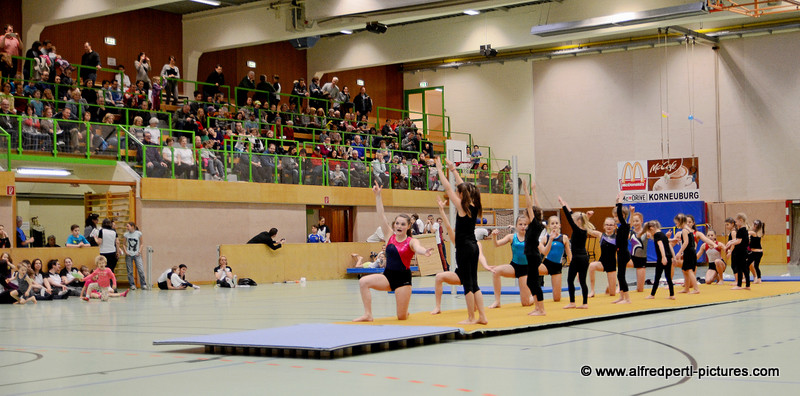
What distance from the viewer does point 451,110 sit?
42.2m

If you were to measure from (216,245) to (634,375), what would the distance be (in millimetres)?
21362

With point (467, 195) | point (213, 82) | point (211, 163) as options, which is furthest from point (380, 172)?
point (467, 195)

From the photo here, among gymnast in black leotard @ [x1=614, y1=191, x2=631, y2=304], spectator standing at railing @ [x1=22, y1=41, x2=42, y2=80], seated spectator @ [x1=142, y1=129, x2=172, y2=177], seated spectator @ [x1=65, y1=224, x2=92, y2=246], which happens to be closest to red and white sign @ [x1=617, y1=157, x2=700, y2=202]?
seated spectator @ [x1=142, y1=129, x2=172, y2=177]

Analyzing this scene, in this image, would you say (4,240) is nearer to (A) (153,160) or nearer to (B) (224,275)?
(A) (153,160)

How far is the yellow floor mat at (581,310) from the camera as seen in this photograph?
440 inches

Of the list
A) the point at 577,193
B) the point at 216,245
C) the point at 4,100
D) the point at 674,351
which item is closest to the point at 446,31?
the point at 577,193

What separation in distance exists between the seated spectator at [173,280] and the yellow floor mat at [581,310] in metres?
8.40

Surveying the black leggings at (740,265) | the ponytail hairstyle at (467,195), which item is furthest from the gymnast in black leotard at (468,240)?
the black leggings at (740,265)

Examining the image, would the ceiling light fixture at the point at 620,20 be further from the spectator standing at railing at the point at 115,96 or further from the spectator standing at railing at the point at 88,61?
the spectator standing at railing at the point at 88,61

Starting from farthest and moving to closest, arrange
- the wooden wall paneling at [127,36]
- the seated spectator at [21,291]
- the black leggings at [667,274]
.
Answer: the wooden wall paneling at [127,36] < the seated spectator at [21,291] < the black leggings at [667,274]

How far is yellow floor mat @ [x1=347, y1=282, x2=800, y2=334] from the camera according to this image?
11.2 m

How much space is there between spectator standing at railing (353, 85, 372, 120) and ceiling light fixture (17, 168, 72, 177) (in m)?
15.4

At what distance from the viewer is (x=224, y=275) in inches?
987

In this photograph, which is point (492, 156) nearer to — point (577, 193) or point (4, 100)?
point (577, 193)
